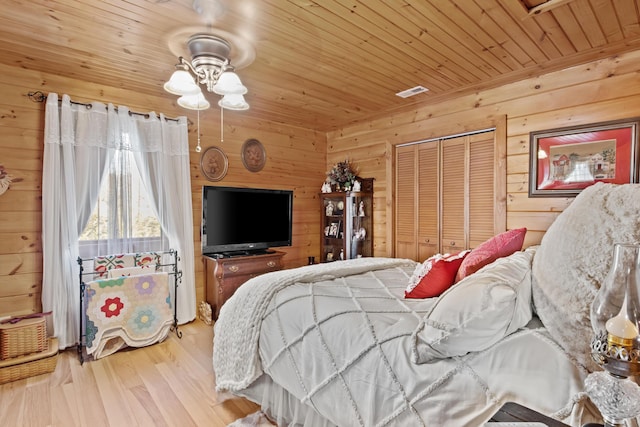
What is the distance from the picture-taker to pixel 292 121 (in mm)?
4473

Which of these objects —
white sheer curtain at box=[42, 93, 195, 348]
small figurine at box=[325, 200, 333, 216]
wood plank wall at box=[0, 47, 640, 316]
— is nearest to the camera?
wood plank wall at box=[0, 47, 640, 316]

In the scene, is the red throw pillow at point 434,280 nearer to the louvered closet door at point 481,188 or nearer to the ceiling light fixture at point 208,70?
the louvered closet door at point 481,188

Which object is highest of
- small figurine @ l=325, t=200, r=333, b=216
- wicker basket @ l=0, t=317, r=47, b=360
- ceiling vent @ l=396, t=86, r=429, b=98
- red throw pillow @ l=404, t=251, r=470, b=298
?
ceiling vent @ l=396, t=86, r=429, b=98

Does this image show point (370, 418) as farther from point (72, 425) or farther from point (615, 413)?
point (72, 425)

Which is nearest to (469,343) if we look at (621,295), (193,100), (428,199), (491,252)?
(621,295)

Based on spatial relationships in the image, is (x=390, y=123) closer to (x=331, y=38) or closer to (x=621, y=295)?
(x=331, y=38)

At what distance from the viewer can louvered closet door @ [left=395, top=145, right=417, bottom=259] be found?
13.0ft

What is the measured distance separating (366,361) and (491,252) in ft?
3.23

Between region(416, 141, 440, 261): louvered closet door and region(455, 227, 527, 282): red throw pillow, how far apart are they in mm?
1762

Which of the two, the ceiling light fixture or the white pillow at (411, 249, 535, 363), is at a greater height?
the ceiling light fixture

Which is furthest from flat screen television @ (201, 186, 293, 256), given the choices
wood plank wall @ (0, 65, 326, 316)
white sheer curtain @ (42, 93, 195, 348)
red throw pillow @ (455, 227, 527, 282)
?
red throw pillow @ (455, 227, 527, 282)

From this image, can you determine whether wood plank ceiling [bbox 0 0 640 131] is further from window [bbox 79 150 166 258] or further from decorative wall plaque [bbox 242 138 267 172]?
decorative wall plaque [bbox 242 138 267 172]

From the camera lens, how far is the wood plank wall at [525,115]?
103 inches

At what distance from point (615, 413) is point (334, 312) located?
3.66 feet
